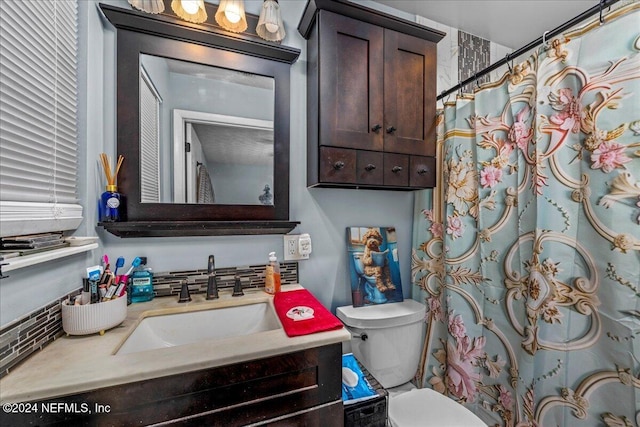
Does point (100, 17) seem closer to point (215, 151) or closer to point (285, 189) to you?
point (215, 151)

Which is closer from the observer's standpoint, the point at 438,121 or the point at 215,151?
the point at 215,151

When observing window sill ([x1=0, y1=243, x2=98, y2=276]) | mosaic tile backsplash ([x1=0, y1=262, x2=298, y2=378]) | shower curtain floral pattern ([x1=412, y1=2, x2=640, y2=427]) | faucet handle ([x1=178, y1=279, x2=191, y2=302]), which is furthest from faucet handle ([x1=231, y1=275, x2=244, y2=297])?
shower curtain floral pattern ([x1=412, y1=2, x2=640, y2=427])

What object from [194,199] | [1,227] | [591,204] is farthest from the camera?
[194,199]

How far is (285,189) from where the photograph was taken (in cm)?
138

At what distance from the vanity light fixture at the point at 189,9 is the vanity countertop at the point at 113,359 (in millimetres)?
1259

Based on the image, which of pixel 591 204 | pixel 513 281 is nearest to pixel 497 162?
pixel 591 204

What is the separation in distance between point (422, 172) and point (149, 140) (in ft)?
→ 4.31

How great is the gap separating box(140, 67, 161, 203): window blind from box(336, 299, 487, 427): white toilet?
1.06 meters

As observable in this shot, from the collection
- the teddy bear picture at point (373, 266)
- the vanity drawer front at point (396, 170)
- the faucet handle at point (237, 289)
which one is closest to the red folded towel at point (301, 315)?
the faucet handle at point (237, 289)

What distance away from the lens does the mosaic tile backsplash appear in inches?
26.7

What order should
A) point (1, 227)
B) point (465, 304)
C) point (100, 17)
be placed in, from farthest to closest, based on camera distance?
point (465, 304), point (100, 17), point (1, 227)

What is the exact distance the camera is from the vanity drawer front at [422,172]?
1409 mm

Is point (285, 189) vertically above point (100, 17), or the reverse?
point (100, 17)

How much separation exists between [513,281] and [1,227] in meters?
1.74
